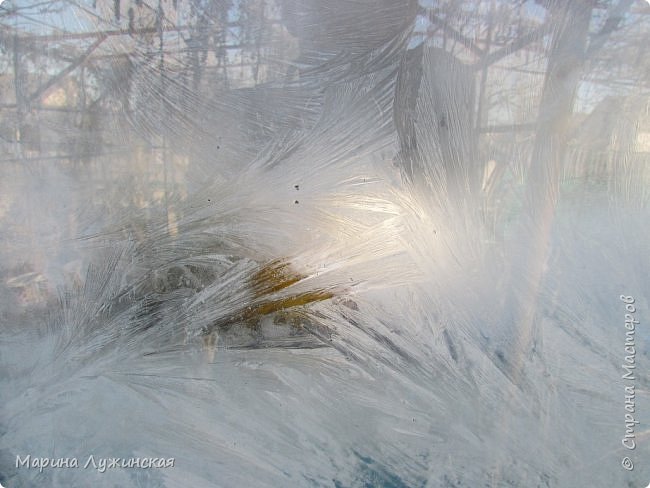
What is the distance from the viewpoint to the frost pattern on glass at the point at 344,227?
0.80 meters

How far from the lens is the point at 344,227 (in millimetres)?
826

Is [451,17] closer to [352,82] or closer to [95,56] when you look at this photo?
[352,82]

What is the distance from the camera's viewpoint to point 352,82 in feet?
2.66

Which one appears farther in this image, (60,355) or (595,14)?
(60,355)

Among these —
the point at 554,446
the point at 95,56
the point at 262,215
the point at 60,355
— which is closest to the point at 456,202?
the point at 262,215

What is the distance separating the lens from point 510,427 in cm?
83

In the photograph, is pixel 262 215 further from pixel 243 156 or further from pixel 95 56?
pixel 95 56

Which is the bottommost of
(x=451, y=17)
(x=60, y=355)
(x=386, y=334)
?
(x=60, y=355)

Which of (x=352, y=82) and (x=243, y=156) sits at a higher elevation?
(x=352, y=82)

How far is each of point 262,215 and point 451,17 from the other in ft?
1.94

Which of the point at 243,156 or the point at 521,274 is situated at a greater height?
the point at 243,156

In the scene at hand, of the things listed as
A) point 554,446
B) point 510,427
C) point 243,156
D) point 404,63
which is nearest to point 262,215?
point 243,156

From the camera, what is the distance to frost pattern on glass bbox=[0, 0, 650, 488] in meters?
0.80

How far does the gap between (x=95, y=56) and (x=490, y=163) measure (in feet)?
2.97
